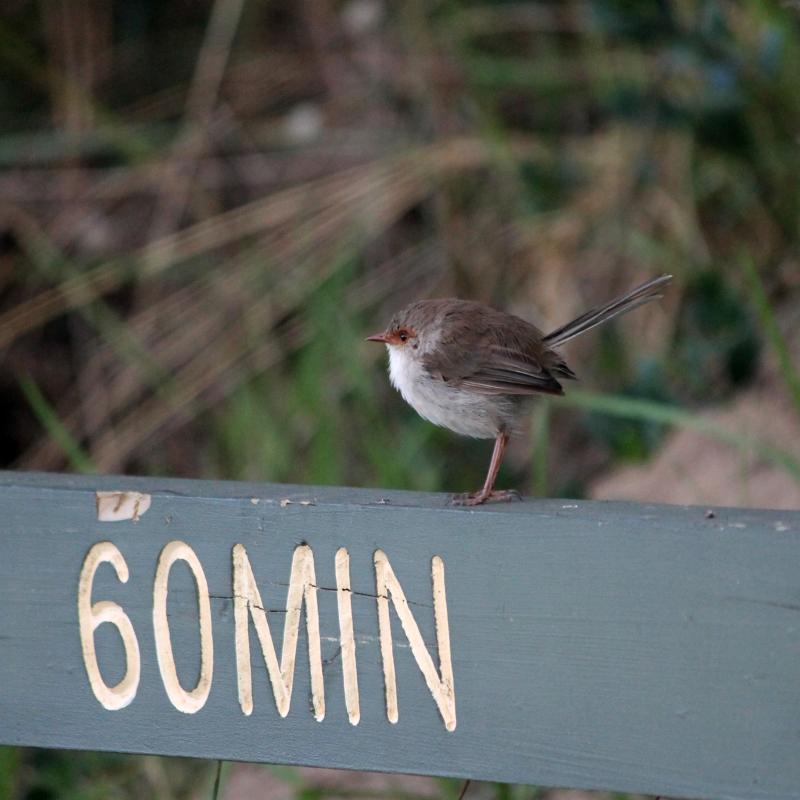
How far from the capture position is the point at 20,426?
6.53 m

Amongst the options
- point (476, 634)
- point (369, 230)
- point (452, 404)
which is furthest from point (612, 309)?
point (369, 230)

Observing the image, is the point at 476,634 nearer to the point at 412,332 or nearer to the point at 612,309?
the point at 612,309

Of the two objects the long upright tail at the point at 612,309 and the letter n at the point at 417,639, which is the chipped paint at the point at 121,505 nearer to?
the letter n at the point at 417,639

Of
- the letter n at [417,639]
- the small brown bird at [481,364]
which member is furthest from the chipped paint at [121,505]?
the small brown bird at [481,364]

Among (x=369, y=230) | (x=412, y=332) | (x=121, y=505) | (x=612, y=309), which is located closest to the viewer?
(x=121, y=505)

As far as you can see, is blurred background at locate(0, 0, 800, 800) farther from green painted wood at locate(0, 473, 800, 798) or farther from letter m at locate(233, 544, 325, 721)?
letter m at locate(233, 544, 325, 721)

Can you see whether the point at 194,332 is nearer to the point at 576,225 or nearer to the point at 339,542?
the point at 576,225

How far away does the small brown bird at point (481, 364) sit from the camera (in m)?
2.65

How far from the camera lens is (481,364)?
270 cm

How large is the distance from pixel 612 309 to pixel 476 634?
3.18 feet

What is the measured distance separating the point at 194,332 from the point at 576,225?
1591 mm

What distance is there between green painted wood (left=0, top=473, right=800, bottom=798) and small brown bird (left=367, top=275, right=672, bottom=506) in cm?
65

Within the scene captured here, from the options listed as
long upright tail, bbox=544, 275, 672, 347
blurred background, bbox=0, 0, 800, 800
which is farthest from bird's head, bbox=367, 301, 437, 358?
blurred background, bbox=0, 0, 800, 800

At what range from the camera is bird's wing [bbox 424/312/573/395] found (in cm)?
264
